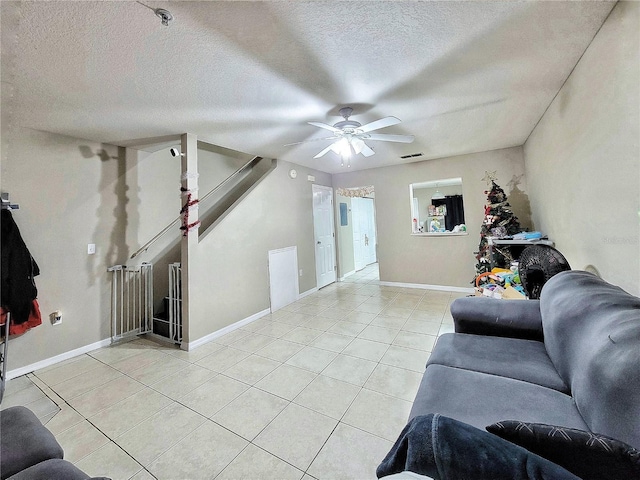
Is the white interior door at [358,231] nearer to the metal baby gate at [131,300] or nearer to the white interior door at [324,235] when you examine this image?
the white interior door at [324,235]

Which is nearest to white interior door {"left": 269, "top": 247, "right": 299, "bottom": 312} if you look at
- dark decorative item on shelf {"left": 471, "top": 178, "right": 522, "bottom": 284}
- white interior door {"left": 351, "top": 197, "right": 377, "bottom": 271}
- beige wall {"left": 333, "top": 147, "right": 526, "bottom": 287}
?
beige wall {"left": 333, "top": 147, "right": 526, "bottom": 287}

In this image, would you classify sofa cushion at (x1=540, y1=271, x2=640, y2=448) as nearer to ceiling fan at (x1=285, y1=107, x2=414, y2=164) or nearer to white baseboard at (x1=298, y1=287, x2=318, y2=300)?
ceiling fan at (x1=285, y1=107, x2=414, y2=164)

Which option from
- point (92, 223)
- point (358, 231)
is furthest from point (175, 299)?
point (358, 231)

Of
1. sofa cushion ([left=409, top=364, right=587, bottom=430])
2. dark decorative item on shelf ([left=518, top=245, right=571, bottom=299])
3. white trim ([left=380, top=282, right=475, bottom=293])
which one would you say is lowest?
white trim ([left=380, top=282, right=475, bottom=293])

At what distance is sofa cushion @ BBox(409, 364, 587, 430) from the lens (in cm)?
96

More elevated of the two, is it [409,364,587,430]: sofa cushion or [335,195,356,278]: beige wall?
[335,195,356,278]: beige wall

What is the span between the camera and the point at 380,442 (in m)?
1.43

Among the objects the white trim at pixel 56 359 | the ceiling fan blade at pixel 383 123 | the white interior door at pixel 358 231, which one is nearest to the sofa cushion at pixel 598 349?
the ceiling fan blade at pixel 383 123

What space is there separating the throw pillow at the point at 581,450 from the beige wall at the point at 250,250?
2914 mm

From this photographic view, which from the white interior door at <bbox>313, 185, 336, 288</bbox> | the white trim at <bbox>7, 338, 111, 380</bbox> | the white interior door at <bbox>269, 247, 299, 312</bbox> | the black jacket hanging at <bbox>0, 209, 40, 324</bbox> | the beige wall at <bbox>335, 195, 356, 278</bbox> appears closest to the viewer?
the black jacket hanging at <bbox>0, 209, 40, 324</bbox>

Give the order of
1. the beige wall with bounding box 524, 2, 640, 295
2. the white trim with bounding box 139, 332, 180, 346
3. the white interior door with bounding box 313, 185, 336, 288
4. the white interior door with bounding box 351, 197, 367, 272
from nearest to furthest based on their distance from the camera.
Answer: the beige wall with bounding box 524, 2, 640, 295 → the white trim with bounding box 139, 332, 180, 346 → the white interior door with bounding box 313, 185, 336, 288 → the white interior door with bounding box 351, 197, 367, 272

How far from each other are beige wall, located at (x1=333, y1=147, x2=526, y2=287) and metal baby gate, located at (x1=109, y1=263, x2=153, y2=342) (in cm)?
398

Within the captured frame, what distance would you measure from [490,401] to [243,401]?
159cm

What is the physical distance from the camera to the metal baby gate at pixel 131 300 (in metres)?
3.00
